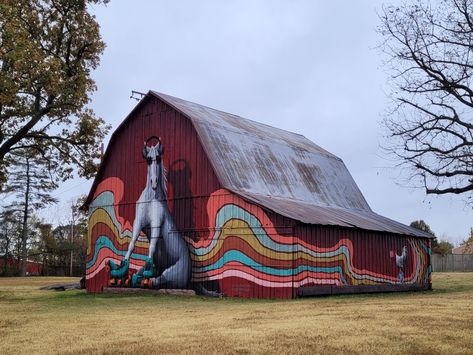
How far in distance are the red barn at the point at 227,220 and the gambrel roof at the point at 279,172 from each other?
0.08m

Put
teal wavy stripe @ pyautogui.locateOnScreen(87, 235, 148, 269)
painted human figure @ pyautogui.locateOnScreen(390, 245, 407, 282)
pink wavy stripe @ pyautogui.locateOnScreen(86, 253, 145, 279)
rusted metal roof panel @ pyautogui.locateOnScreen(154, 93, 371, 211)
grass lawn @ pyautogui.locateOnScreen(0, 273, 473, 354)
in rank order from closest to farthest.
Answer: grass lawn @ pyautogui.locateOnScreen(0, 273, 473, 354) → rusted metal roof panel @ pyautogui.locateOnScreen(154, 93, 371, 211) → pink wavy stripe @ pyautogui.locateOnScreen(86, 253, 145, 279) → teal wavy stripe @ pyautogui.locateOnScreen(87, 235, 148, 269) → painted human figure @ pyautogui.locateOnScreen(390, 245, 407, 282)

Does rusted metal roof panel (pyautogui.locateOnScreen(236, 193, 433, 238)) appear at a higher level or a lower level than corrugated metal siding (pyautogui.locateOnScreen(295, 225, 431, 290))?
higher

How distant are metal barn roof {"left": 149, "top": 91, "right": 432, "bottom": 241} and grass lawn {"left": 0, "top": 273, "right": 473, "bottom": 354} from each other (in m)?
7.13

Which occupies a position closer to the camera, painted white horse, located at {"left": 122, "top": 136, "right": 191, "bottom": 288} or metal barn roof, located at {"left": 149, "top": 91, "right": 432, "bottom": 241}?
metal barn roof, located at {"left": 149, "top": 91, "right": 432, "bottom": 241}

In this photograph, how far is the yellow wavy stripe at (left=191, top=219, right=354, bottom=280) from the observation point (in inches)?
886

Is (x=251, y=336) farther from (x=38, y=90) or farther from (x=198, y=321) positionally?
(x=38, y=90)

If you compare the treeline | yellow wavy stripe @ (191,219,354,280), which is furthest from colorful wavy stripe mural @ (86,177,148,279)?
the treeline

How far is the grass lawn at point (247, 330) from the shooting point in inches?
393

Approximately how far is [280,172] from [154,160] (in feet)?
20.1

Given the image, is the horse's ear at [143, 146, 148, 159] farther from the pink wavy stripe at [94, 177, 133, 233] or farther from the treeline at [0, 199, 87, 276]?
the treeline at [0, 199, 87, 276]

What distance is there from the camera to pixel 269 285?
74.2 feet

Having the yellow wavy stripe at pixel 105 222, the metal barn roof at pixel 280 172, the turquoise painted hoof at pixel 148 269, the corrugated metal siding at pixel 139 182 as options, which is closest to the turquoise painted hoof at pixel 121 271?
the corrugated metal siding at pixel 139 182

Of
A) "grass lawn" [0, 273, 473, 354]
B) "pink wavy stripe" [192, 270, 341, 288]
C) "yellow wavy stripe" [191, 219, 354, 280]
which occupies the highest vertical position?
"yellow wavy stripe" [191, 219, 354, 280]

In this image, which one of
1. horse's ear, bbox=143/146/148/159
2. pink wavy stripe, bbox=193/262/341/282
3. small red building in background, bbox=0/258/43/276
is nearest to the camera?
pink wavy stripe, bbox=193/262/341/282
